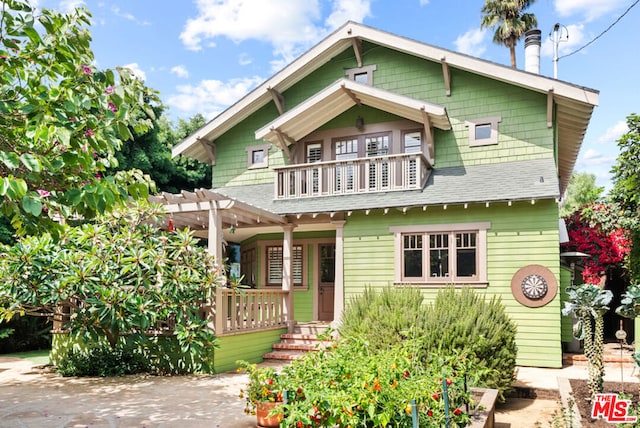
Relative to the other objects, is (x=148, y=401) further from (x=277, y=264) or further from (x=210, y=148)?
(x=210, y=148)

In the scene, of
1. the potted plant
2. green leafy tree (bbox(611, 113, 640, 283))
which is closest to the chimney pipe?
green leafy tree (bbox(611, 113, 640, 283))

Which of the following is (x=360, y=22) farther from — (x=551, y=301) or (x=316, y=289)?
(x=551, y=301)

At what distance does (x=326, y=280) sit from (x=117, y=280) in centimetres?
591

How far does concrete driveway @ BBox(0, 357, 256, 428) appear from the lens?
6070mm

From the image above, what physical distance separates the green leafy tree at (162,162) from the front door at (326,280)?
10227mm

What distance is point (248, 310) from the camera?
10.5 meters

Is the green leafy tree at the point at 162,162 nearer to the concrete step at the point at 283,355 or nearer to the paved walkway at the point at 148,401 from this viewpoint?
the concrete step at the point at 283,355

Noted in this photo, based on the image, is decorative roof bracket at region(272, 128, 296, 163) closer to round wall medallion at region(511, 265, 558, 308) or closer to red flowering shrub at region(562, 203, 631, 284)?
round wall medallion at region(511, 265, 558, 308)

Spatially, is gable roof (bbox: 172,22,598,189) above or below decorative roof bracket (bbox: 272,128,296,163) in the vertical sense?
above

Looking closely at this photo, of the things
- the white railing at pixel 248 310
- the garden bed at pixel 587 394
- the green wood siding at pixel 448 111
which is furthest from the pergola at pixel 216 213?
the garden bed at pixel 587 394

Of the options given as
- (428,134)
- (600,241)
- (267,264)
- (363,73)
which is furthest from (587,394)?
(363,73)

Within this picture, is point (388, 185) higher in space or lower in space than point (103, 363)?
higher

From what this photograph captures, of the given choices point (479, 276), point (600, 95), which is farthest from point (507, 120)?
point (479, 276)

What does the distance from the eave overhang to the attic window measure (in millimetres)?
807
